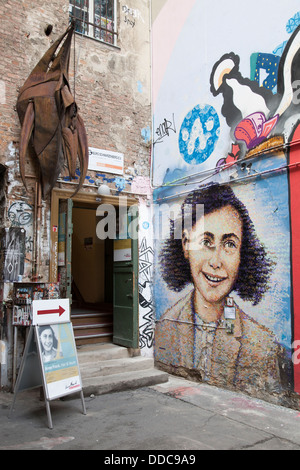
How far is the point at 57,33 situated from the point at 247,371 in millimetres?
5765

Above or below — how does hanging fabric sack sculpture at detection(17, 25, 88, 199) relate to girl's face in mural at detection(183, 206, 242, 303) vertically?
above

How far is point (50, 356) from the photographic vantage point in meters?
4.18

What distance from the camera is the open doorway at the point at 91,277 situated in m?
7.13

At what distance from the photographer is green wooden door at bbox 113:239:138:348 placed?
6469mm

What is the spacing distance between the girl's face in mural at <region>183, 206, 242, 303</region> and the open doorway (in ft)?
7.27

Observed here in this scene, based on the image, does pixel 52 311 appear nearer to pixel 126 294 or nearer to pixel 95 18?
pixel 126 294

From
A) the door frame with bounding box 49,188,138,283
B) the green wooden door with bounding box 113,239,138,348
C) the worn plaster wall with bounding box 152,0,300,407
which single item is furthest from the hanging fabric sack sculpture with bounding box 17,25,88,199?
the worn plaster wall with bounding box 152,0,300,407

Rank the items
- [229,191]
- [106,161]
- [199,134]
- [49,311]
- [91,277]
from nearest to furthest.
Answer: [49,311]
[229,191]
[199,134]
[106,161]
[91,277]

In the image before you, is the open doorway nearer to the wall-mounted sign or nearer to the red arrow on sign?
the wall-mounted sign

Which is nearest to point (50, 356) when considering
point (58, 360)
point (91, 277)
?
point (58, 360)

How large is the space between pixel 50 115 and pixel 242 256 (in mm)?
3211

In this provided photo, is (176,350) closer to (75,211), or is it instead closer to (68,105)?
(68,105)

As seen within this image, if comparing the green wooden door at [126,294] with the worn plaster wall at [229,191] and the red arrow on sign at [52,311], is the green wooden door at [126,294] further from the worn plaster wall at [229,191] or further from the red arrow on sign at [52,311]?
the red arrow on sign at [52,311]

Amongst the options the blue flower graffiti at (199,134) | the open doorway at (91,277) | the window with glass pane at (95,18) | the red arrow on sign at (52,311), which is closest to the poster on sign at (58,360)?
the red arrow on sign at (52,311)
